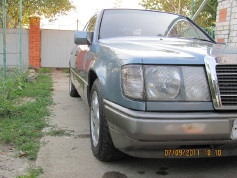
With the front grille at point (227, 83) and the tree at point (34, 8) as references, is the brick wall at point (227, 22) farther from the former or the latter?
the tree at point (34, 8)

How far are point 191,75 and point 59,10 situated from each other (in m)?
15.3

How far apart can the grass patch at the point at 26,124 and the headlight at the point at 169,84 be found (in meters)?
1.61

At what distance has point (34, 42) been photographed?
13.4 m

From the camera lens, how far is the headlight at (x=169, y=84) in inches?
102

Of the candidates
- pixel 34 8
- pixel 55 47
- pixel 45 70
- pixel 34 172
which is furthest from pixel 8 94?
pixel 34 8

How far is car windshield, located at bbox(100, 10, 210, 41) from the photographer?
4207 millimetres

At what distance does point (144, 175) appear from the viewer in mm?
3156

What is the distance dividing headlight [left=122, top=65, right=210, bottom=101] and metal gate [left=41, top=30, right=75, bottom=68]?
11746mm

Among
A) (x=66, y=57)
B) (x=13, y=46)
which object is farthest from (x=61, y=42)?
(x=13, y=46)

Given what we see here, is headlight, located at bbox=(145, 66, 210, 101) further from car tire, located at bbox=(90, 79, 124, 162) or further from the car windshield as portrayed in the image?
the car windshield

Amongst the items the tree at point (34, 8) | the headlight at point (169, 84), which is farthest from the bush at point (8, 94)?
the tree at point (34, 8)

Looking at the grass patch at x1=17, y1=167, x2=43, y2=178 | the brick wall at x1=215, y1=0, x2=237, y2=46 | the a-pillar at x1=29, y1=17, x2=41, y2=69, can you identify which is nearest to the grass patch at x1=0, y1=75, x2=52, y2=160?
the grass patch at x1=17, y1=167, x2=43, y2=178

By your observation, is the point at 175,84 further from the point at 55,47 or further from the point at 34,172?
the point at 55,47

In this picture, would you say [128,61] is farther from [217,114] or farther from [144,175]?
[144,175]
